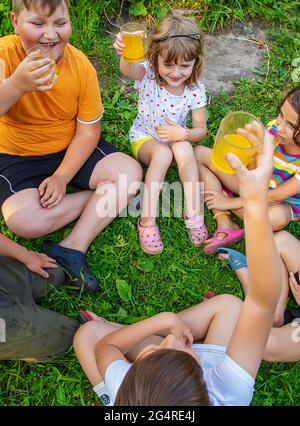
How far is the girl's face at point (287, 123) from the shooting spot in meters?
2.49

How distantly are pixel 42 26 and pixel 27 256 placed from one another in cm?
109

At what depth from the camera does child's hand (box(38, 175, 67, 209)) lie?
2.60 meters

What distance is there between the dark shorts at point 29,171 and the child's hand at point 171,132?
0.38 meters

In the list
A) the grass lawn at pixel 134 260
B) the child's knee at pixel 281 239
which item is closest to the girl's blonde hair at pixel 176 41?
the grass lawn at pixel 134 260

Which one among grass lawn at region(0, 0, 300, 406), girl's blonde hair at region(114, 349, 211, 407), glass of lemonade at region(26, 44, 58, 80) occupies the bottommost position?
grass lawn at region(0, 0, 300, 406)

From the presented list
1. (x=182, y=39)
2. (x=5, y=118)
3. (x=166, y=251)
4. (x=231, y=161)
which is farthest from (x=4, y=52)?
(x=231, y=161)

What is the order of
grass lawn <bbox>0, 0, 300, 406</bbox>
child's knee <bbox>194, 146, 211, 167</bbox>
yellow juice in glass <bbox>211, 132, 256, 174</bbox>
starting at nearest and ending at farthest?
1. yellow juice in glass <bbox>211, 132, 256, 174</bbox>
2. grass lawn <bbox>0, 0, 300, 406</bbox>
3. child's knee <bbox>194, 146, 211, 167</bbox>

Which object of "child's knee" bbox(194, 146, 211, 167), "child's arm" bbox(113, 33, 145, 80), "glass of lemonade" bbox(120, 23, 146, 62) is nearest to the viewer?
"glass of lemonade" bbox(120, 23, 146, 62)

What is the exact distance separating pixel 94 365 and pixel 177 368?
0.86 meters

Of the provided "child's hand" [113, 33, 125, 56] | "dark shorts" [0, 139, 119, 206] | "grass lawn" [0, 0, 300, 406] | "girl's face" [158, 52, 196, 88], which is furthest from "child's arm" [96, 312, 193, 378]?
"child's hand" [113, 33, 125, 56]

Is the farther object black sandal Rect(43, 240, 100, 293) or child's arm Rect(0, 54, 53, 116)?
black sandal Rect(43, 240, 100, 293)

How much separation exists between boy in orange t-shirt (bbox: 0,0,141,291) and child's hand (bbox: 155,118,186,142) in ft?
0.77

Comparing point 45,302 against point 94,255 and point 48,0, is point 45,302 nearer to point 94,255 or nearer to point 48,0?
point 94,255

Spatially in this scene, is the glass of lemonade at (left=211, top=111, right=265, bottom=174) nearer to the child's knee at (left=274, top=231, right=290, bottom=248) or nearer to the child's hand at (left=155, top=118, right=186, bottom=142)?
the child's hand at (left=155, top=118, right=186, bottom=142)
